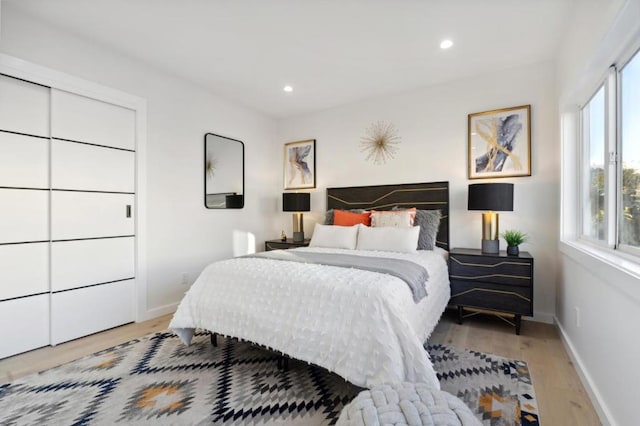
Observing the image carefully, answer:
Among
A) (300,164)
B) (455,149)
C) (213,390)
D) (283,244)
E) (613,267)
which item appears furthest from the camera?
(300,164)

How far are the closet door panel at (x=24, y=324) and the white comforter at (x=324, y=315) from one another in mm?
1167

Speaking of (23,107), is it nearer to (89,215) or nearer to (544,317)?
(89,215)

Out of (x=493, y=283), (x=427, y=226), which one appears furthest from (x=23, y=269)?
(x=493, y=283)

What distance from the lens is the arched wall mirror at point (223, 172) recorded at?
374 cm

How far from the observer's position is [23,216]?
7.78ft

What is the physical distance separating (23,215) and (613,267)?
3849 millimetres

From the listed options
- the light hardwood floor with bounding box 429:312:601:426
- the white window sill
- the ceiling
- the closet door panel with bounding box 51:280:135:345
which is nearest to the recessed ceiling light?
the ceiling

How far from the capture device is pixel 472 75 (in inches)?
130

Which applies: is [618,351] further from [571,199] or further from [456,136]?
[456,136]

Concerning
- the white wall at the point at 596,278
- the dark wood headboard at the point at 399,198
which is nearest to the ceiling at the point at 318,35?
the white wall at the point at 596,278

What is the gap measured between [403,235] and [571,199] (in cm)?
145

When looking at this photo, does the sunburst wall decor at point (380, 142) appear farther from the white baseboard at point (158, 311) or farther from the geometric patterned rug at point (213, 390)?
the white baseboard at point (158, 311)

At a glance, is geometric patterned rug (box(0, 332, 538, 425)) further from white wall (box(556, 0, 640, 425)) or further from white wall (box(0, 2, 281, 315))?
white wall (box(0, 2, 281, 315))

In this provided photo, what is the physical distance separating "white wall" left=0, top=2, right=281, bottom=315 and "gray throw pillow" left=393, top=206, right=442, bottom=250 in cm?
238
